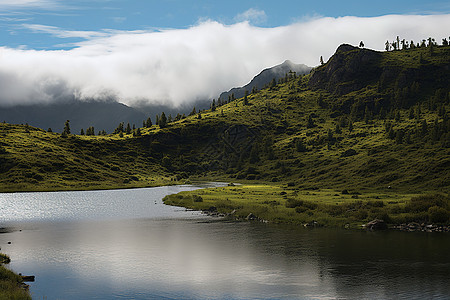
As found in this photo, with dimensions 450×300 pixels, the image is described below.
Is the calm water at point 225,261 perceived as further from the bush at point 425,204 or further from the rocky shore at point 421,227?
the bush at point 425,204

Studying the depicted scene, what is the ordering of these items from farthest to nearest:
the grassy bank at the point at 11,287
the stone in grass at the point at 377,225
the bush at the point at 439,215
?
the stone in grass at the point at 377,225, the bush at the point at 439,215, the grassy bank at the point at 11,287

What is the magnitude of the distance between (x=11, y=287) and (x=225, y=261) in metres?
24.4

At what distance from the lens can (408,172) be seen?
152250mm

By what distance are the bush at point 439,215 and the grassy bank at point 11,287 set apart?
6411cm

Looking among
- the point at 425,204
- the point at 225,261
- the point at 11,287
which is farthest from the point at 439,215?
the point at 11,287

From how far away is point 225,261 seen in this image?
52375 millimetres

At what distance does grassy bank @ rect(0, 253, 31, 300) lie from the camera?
34478 mm

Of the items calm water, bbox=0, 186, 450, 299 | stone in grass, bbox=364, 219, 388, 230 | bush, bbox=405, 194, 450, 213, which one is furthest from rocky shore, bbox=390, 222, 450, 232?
bush, bbox=405, 194, 450, 213

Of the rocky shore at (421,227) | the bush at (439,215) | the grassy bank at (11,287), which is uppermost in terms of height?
the grassy bank at (11,287)

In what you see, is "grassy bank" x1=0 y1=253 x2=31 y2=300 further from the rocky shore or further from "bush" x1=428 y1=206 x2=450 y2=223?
"bush" x1=428 y1=206 x2=450 y2=223

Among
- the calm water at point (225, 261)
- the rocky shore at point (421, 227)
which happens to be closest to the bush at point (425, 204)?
the rocky shore at point (421, 227)

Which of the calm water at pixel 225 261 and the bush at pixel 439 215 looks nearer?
the calm water at pixel 225 261

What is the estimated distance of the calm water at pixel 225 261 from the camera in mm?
39625

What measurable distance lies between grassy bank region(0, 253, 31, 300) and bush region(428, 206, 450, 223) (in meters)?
64.1
